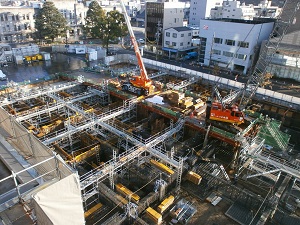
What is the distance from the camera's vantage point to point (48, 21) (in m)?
68.7

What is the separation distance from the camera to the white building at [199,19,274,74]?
166 feet

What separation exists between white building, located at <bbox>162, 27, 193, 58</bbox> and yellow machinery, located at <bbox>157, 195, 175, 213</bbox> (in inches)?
1991

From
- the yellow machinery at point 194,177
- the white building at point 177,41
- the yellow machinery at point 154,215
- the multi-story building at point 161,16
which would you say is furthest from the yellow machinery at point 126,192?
the multi-story building at point 161,16

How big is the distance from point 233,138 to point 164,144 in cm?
669

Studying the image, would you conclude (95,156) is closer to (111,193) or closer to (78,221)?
(111,193)

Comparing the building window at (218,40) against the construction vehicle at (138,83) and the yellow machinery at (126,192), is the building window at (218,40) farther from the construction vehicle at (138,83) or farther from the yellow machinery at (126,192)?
the yellow machinery at (126,192)

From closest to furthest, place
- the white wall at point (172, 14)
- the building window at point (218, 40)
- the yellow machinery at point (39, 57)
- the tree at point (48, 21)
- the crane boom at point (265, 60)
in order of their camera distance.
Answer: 1. the crane boom at point (265, 60)
2. the building window at point (218, 40)
3. the yellow machinery at point (39, 57)
4. the tree at point (48, 21)
5. the white wall at point (172, 14)

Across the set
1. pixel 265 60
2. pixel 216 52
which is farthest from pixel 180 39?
pixel 265 60

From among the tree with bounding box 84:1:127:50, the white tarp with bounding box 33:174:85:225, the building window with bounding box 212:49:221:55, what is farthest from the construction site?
the tree with bounding box 84:1:127:50

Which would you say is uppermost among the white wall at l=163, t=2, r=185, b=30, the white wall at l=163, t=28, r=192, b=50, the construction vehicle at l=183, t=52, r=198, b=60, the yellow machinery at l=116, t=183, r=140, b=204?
the white wall at l=163, t=2, r=185, b=30

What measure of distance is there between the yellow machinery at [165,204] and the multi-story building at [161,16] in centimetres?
6032

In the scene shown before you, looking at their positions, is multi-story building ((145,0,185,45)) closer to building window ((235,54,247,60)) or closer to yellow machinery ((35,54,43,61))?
building window ((235,54,247,60))

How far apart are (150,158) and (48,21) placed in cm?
6132

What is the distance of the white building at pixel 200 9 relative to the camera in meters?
86.8
